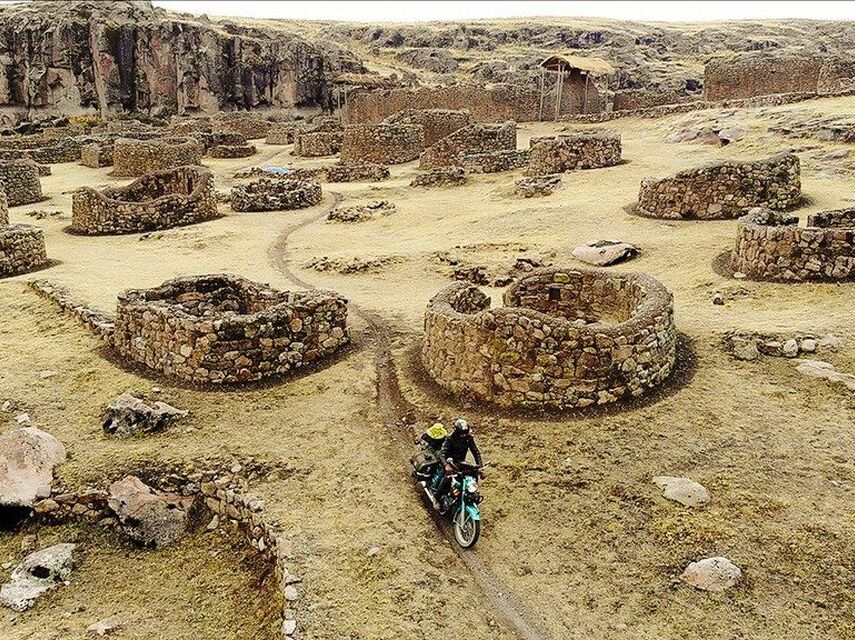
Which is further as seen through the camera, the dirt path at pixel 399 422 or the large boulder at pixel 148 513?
the large boulder at pixel 148 513

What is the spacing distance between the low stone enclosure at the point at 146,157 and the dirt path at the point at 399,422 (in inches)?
696

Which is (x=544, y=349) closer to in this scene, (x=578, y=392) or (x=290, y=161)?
(x=578, y=392)

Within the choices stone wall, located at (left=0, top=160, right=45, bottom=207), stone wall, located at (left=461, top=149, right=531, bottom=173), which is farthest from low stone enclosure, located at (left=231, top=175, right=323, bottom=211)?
stone wall, located at (left=0, top=160, right=45, bottom=207)

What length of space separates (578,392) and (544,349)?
79 cm

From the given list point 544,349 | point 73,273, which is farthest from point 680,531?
point 73,273

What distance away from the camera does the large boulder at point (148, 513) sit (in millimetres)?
8625

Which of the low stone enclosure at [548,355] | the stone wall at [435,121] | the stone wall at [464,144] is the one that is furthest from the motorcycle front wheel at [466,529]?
the stone wall at [435,121]

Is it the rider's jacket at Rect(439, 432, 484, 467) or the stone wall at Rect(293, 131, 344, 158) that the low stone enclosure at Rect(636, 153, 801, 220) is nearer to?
the rider's jacket at Rect(439, 432, 484, 467)

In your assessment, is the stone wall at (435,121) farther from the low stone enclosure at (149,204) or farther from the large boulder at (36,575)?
the large boulder at (36,575)

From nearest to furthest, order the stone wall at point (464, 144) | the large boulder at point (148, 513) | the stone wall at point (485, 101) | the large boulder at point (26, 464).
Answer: the large boulder at point (148, 513) → the large boulder at point (26, 464) → the stone wall at point (464, 144) → the stone wall at point (485, 101)

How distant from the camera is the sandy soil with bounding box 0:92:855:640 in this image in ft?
22.0

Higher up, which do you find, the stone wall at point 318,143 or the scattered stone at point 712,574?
the stone wall at point 318,143

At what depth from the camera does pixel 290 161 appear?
131 ft

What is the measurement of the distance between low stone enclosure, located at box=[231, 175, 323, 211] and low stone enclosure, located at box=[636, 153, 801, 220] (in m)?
14.1
